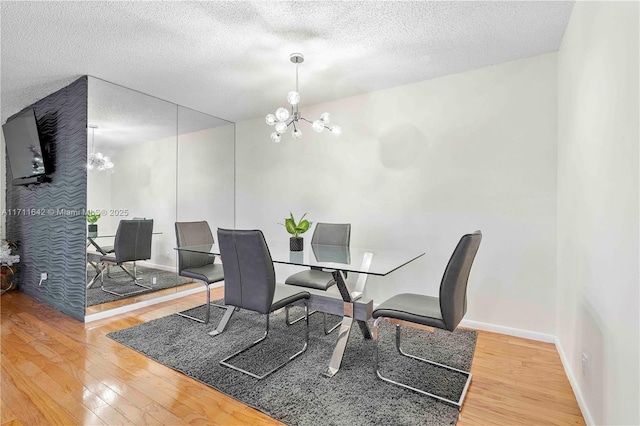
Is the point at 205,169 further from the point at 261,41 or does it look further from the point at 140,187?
the point at 261,41

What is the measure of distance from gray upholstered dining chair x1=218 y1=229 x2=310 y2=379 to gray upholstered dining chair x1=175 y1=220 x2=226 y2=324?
34.3 inches

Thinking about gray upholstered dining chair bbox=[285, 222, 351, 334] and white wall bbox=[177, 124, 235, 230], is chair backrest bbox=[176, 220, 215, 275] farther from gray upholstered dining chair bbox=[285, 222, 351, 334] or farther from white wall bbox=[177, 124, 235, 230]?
gray upholstered dining chair bbox=[285, 222, 351, 334]

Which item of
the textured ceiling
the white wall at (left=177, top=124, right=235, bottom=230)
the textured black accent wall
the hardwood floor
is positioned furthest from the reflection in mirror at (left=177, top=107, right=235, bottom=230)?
the hardwood floor

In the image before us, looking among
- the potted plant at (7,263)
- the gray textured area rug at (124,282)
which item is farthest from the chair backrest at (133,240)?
the potted plant at (7,263)

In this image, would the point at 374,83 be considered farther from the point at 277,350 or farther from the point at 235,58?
the point at 277,350

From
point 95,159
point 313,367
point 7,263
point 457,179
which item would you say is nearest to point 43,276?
point 7,263

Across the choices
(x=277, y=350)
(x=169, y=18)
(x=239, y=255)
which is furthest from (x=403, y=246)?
(x=169, y=18)

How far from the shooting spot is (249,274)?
2146 mm

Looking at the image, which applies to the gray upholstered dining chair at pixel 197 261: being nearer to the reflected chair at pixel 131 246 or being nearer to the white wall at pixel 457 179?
the reflected chair at pixel 131 246

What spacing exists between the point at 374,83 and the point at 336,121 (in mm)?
717

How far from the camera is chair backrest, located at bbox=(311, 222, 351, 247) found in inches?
130

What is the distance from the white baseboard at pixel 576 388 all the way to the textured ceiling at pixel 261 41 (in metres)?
2.41

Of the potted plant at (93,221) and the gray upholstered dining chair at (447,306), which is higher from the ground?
the potted plant at (93,221)

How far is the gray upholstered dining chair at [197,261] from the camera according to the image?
10.1 feet
